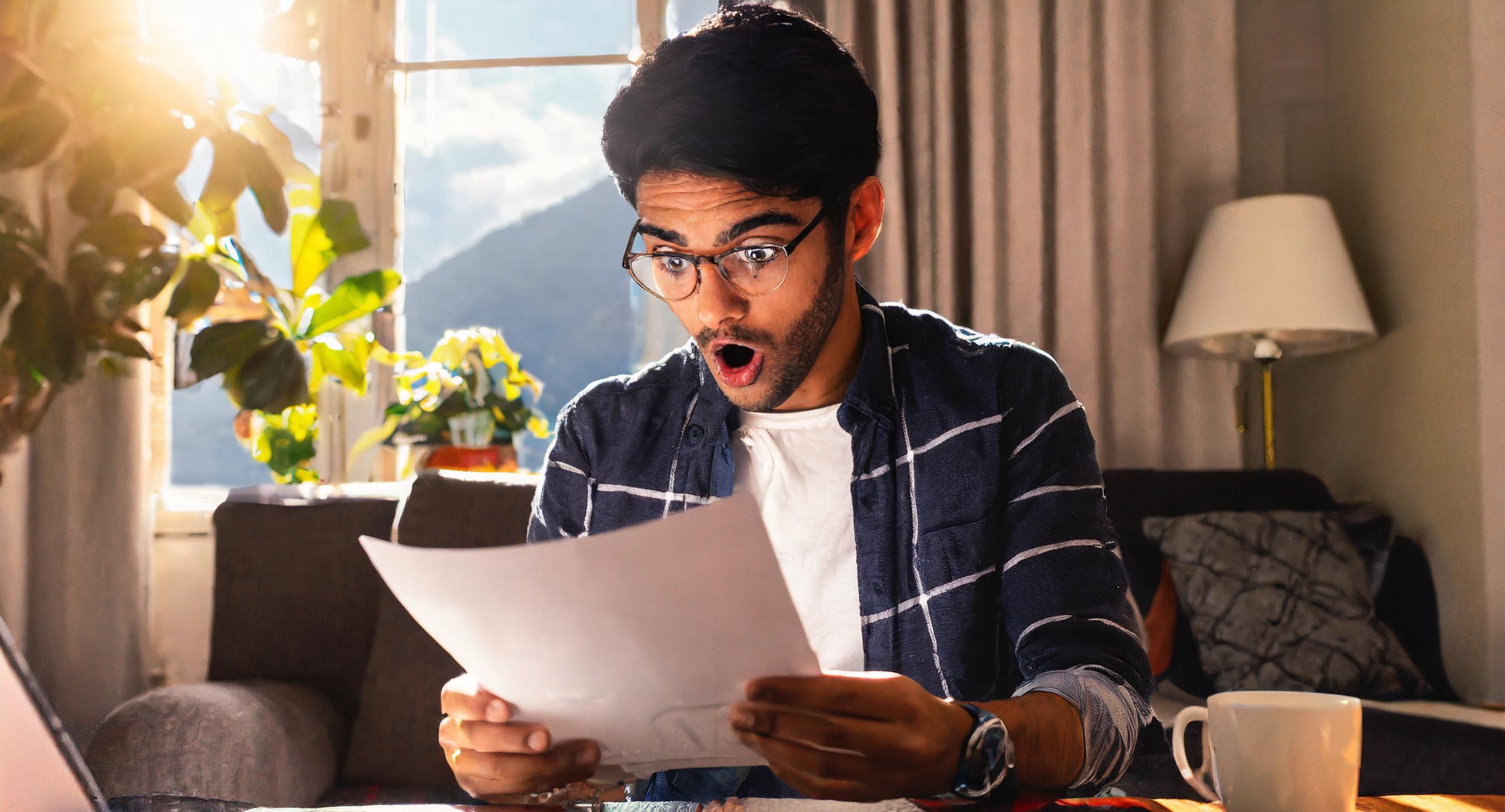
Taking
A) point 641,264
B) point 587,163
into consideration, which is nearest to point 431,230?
point 587,163

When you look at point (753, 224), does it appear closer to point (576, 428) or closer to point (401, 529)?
point (576, 428)

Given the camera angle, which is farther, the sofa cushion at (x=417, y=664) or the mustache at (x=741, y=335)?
the sofa cushion at (x=417, y=664)

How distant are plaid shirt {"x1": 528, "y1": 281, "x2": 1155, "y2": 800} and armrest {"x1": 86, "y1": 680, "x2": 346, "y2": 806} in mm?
602

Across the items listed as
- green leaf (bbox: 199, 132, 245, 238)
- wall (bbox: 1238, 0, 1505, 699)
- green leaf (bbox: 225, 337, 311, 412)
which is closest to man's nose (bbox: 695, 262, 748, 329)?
green leaf (bbox: 225, 337, 311, 412)

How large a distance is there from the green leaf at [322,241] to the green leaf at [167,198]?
0.21 metres

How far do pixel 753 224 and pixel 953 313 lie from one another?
1731mm

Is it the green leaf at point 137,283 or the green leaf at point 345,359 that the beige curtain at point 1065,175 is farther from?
the green leaf at point 137,283

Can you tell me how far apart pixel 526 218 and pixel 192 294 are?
3.25 feet

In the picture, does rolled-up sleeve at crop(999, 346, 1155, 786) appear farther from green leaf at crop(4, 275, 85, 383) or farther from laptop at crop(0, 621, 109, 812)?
green leaf at crop(4, 275, 85, 383)

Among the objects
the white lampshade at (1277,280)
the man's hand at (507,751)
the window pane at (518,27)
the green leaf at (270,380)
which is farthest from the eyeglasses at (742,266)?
the window pane at (518,27)

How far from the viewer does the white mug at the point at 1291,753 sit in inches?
22.0

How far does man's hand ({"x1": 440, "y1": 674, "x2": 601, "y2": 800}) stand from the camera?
0.66m

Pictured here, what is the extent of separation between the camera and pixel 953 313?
263 centimetres

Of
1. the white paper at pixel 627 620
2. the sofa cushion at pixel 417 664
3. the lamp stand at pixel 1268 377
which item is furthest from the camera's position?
the lamp stand at pixel 1268 377
